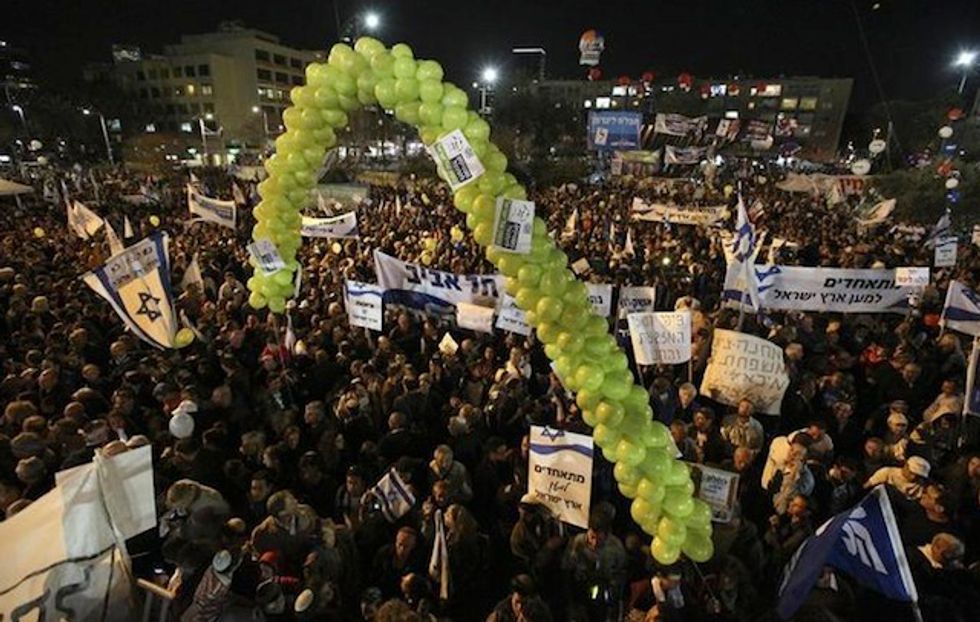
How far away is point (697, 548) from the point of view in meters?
4.36

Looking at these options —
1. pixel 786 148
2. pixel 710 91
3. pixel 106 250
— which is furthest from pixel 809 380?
pixel 710 91

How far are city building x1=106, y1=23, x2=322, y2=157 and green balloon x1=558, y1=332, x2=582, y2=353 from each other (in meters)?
81.7

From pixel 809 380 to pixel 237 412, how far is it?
21.8 feet

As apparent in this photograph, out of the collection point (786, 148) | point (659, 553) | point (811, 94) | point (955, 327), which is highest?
point (811, 94)

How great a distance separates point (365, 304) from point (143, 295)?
2.75 m

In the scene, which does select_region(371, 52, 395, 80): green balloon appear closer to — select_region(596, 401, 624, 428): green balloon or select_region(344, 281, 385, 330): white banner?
select_region(596, 401, 624, 428): green balloon

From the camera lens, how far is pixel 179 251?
545 inches

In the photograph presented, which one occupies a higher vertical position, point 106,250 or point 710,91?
point 710,91

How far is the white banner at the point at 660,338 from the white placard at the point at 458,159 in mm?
3075

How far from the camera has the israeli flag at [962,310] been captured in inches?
304

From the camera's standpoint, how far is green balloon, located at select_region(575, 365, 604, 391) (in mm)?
4359

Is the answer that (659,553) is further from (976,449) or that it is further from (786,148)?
(786,148)

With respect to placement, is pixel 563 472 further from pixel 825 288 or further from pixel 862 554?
pixel 825 288

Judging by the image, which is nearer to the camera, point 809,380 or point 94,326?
point 809,380
